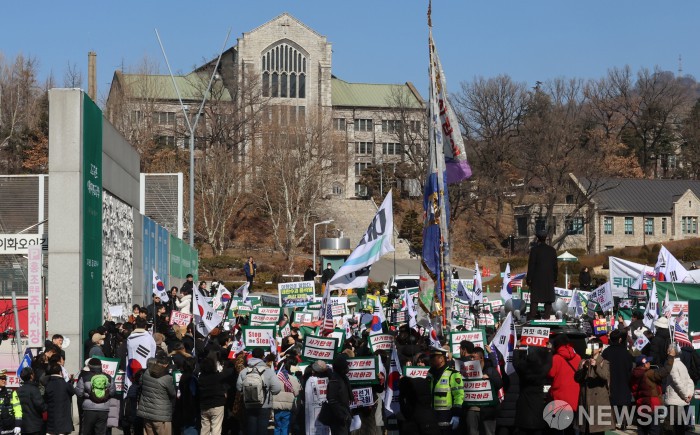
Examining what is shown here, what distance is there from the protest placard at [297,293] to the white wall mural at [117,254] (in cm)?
368

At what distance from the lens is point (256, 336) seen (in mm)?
17188

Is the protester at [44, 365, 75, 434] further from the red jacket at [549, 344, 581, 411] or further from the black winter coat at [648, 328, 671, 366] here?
the black winter coat at [648, 328, 671, 366]

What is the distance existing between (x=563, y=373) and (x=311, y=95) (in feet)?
346

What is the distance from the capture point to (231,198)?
Result: 88.8 metres

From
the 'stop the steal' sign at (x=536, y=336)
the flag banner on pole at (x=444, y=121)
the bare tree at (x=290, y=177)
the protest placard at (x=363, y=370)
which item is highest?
the bare tree at (x=290, y=177)

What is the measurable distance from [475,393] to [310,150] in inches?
3089

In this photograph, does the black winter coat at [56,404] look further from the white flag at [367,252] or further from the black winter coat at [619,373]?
the black winter coat at [619,373]

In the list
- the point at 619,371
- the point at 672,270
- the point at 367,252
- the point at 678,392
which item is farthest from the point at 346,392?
the point at 672,270

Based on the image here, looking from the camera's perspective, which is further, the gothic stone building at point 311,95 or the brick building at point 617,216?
the gothic stone building at point 311,95

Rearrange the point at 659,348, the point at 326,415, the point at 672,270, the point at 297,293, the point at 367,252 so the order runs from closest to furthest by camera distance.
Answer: the point at 326,415, the point at 367,252, the point at 659,348, the point at 672,270, the point at 297,293

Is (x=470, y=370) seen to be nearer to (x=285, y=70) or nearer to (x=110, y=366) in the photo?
(x=110, y=366)

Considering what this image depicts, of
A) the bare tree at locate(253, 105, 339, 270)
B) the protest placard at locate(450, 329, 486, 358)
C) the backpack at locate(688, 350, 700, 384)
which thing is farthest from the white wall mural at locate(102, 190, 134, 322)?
the bare tree at locate(253, 105, 339, 270)

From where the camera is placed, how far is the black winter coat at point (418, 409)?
13492mm

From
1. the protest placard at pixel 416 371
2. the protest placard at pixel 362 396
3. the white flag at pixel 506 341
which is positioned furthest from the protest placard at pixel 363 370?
the white flag at pixel 506 341
